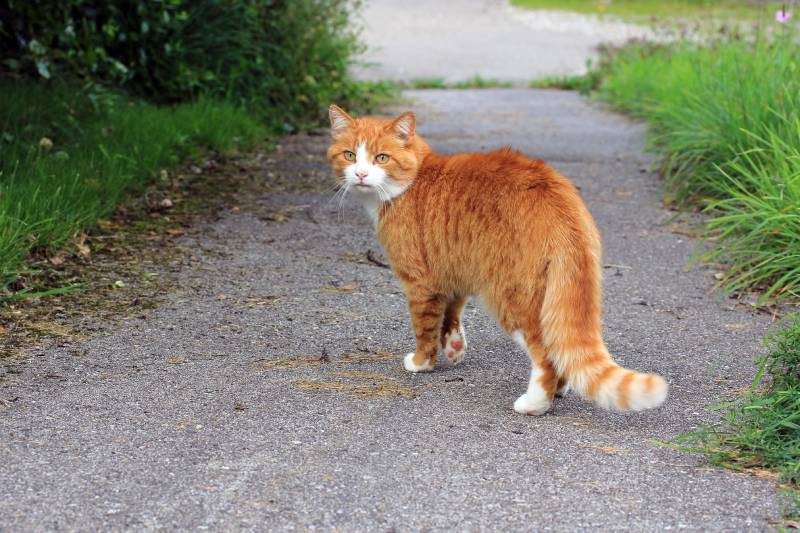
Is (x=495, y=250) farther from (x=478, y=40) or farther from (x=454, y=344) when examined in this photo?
(x=478, y=40)

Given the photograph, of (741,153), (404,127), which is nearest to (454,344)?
(404,127)

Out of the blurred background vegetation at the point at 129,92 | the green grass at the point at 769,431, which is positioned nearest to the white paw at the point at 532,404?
the green grass at the point at 769,431

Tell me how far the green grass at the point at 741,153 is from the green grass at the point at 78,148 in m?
3.44

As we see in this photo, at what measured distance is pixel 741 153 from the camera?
5.89 meters

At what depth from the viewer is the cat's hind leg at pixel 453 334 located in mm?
4172

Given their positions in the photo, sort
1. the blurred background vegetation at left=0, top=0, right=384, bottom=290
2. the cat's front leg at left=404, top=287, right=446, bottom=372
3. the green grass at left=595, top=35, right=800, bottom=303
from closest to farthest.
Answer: the cat's front leg at left=404, top=287, right=446, bottom=372
the green grass at left=595, top=35, right=800, bottom=303
the blurred background vegetation at left=0, top=0, right=384, bottom=290

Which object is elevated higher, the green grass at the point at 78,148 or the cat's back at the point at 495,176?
the cat's back at the point at 495,176

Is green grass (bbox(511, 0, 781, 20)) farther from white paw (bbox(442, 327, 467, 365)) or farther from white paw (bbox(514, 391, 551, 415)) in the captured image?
white paw (bbox(514, 391, 551, 415))

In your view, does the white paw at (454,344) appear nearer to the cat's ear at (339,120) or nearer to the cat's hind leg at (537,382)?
the cat's hind leg at (537,382)

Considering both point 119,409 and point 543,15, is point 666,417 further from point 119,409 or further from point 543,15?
point 543,15

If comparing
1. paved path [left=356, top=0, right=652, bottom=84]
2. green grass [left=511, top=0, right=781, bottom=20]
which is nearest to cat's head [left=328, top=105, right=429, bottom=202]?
paved path [left=356, top=0, right=652, bottom=84]

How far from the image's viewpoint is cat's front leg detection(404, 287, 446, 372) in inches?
158

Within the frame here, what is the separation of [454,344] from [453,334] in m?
0.04

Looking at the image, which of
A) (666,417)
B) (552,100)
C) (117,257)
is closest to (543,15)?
(552,100)
